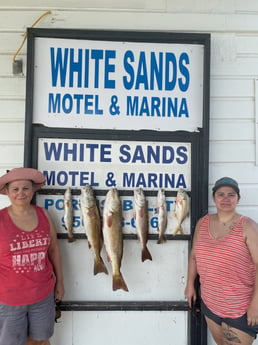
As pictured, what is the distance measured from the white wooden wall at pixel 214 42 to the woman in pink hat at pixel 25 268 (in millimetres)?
674

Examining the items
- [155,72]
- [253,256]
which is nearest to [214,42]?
[155,72]

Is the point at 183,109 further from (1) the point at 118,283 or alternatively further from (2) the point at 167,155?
(1) the point at 118,283

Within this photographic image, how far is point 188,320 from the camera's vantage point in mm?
2580

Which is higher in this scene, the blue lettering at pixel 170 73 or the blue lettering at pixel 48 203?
the blue lettering at pixel 170 73

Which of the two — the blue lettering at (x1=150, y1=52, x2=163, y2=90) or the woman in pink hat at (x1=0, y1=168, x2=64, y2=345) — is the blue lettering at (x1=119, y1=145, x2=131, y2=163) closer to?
the blue lettering at (x1=150, y1=52, x2=163, y2=90)

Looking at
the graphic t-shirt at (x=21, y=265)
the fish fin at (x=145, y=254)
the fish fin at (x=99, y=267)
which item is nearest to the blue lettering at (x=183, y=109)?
the fish fin at (x=145, y=254)

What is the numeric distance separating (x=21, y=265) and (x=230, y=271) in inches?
50.5

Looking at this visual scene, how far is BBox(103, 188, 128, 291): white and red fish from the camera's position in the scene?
2379mm

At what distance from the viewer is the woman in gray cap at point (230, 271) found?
2039 millimetres

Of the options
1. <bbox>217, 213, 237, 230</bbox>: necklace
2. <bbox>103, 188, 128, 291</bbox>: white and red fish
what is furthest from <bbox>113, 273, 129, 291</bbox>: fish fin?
<bbox>217, 213, 237, 230</bbox>: necklace

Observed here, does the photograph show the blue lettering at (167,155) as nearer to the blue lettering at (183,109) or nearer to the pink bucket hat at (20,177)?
the blue lettering at (183,109)

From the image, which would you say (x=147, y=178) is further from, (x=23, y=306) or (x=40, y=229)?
(x=23, y=306)

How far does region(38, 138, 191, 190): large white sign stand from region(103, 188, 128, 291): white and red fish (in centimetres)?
20

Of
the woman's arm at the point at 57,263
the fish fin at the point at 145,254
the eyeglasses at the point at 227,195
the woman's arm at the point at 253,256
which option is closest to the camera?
the woman's arm at the point at 253,256
